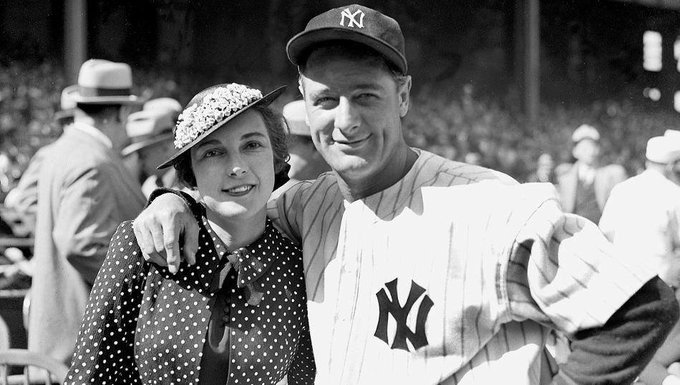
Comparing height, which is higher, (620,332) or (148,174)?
(148,174)

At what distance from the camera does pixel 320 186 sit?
2.29 meters

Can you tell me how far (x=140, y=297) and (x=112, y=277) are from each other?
81mm

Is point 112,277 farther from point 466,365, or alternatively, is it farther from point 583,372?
point 583,372

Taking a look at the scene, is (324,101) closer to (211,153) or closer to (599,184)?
(211,153)

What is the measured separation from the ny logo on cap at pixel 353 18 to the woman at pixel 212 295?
0.94 ft

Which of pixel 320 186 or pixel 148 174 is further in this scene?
pixel 148 174

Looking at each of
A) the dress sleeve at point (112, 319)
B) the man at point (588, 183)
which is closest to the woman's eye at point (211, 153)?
the dress sleeve at point (112, 319)

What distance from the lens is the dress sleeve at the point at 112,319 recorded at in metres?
2.12

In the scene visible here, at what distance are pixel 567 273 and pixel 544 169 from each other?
8325mm

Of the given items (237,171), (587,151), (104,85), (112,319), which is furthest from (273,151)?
(587,151)

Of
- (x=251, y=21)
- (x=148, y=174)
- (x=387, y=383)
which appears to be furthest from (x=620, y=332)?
(x=251, y=21)

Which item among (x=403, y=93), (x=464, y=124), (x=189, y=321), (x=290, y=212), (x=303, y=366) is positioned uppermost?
(x=464, y=124)

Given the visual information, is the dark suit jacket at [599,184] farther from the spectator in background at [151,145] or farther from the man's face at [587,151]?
the spectator in background at [151,145]

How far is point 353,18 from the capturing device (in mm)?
1978
